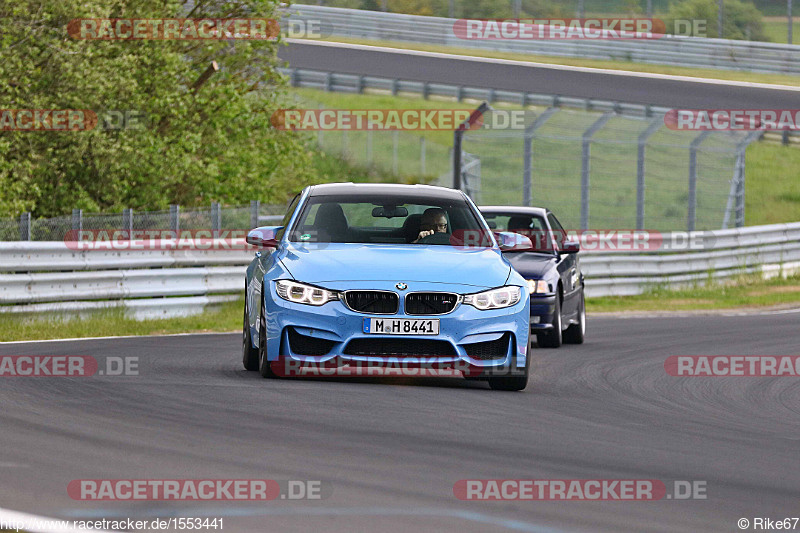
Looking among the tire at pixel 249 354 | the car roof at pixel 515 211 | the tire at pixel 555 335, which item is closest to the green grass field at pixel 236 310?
the car roof at pixel 515 211

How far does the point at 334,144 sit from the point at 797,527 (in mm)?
39911

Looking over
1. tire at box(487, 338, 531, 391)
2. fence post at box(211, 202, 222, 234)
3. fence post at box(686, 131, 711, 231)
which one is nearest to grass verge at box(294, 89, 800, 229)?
fence post at box(686, 131, 711, 231)

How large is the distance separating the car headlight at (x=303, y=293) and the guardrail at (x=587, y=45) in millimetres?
33339

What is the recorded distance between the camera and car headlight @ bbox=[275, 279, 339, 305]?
9.51 m

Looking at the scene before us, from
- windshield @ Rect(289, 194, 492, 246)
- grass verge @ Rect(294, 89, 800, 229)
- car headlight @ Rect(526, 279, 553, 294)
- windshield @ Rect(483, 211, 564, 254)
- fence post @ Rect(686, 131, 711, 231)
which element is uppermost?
windshield @ Rect(289, 194, 492, 246)

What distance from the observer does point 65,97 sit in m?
22.7

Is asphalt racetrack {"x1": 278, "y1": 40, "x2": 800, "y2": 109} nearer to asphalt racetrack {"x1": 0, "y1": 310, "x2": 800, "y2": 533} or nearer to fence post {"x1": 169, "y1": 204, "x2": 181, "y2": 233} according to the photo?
fence post {"x1": 169, "y1": 204, "x2": 181, "y2": 233}

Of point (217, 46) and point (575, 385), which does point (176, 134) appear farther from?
point (575, 385)

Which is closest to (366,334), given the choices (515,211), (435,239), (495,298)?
(495,298)

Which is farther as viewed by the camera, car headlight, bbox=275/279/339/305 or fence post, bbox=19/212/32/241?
fence post, bbox=19/212/32/241

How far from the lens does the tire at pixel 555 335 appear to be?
14906 millimetres

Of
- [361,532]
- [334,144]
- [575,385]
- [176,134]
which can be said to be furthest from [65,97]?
[334,144]

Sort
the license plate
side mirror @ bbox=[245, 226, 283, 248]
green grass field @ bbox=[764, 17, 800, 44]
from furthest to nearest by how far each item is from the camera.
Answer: green grass field @ bbox=[764, 17, 800, 44] → side mirror @ bbox=[245, 226, 283, 248] → the license plate

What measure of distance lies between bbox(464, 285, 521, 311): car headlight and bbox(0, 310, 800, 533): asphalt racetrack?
63 cm
